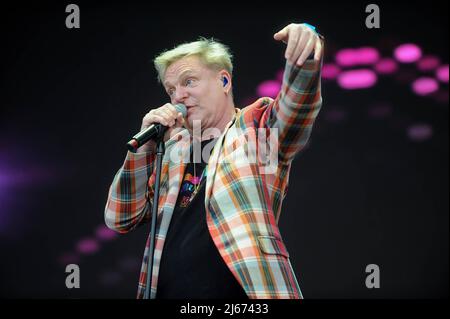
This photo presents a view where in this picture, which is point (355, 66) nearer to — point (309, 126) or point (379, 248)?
point (379, 248)

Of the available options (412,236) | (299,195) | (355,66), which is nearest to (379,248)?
(412,236)

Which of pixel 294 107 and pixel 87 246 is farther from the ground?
pixel 294 107

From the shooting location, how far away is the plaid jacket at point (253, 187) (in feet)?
4.54

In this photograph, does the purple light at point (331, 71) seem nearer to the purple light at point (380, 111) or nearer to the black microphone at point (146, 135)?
the purple light at point (380, 111)

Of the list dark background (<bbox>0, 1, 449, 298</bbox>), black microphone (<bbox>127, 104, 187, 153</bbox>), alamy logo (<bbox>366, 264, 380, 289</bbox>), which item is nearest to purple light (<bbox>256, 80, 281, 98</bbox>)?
dark background (<bbox>0, 1, 449, 298</bbox>)

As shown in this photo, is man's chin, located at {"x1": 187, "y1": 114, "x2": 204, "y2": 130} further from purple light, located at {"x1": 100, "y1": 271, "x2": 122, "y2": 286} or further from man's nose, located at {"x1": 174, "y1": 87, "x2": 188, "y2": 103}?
purple light, located at {"x1": 100, "y1": 271, "x2": 122, "y2": 286}

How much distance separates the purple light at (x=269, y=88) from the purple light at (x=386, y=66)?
430 mm

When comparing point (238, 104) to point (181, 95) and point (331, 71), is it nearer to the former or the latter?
point (331, 71)

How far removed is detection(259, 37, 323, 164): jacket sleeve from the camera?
1.38 metres

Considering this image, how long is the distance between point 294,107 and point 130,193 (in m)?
0.51

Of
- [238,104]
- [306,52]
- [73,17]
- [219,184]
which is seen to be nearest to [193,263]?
[219,184]

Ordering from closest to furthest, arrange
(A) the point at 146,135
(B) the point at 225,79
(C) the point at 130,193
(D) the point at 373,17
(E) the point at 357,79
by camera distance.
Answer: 1. (A) the point at 146,135
2. (C) the point at 130,193
3. (B) the point at 225,79
4. (D) the point at 373,17
5. (E) the point at 357,79

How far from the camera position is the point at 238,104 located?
2801mm

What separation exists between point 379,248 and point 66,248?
1.35 metres
